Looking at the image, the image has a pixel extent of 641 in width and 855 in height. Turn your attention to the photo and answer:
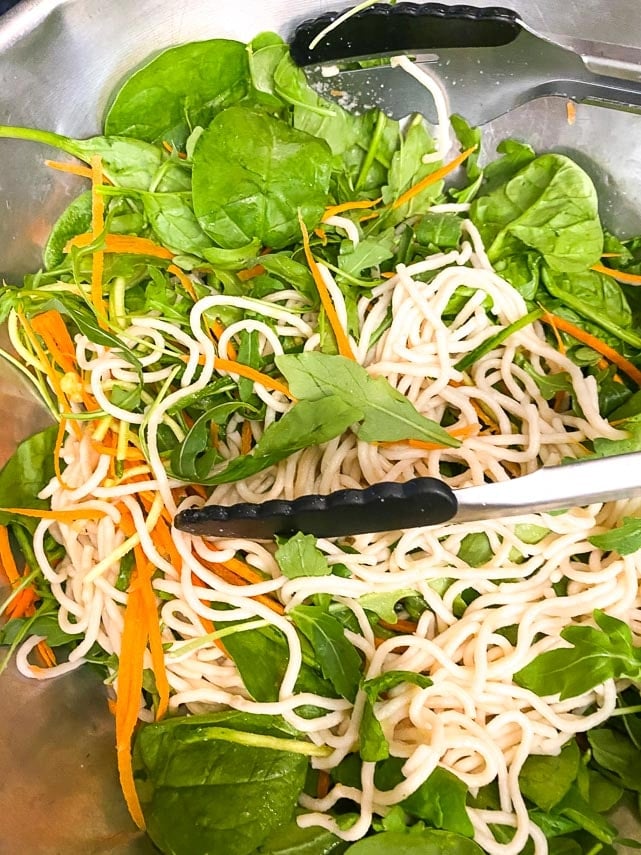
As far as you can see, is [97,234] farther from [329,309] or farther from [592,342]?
[592,342]

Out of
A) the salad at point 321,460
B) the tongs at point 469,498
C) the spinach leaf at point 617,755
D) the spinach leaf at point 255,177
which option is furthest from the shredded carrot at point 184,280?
the spinach leaf at point 617,755

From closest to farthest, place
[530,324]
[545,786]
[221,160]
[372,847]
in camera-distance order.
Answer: [372,847]
[545,786]
[221,160]
[530,324]

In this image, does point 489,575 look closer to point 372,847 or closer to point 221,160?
point 372,847

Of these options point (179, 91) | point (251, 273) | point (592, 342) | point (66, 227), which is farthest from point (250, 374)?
point (592, 342)

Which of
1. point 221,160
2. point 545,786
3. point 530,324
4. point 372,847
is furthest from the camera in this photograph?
point 530,324

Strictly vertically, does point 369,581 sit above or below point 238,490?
below

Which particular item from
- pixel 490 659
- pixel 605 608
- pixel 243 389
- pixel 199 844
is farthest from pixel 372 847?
pixel 243 389

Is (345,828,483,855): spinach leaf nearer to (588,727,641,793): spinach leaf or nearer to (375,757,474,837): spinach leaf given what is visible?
(375,757,474,837): spinach leaf

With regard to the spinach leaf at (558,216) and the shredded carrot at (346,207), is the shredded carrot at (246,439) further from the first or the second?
the spinach leaf at (558,216)
